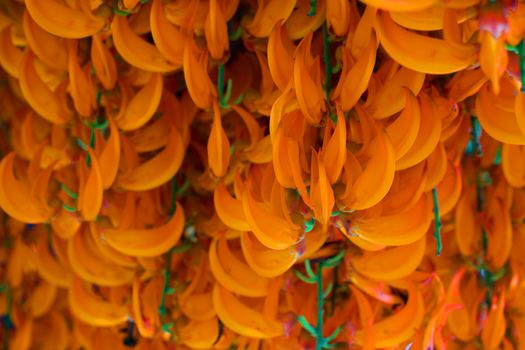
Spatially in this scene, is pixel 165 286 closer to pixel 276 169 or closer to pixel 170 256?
pixel 170 256

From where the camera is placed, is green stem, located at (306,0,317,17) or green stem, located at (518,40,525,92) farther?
green stem, located at (306,0,317,17)

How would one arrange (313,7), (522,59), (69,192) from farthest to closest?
(69,192) < (313,7) < (522,59)

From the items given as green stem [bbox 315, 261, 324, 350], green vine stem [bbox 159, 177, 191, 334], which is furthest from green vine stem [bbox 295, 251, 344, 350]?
green vine stem [bbox 159, 177, 191, 334]

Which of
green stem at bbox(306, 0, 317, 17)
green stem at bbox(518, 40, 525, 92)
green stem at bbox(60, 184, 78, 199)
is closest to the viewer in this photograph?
green stem at bbox(518, 40, 525, 92)

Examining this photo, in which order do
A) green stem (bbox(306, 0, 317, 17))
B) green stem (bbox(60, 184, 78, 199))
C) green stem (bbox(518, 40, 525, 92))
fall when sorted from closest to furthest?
green stem (bbox(518, 40, 525, 92)) → green stem (bbox(306, 0, 317, 17)) → green stem (bbox(60, 184, 78, 199))

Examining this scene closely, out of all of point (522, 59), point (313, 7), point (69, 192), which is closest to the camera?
point (522, 59)

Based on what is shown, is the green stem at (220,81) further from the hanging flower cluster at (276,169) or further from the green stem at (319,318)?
the green stem at (319,318)

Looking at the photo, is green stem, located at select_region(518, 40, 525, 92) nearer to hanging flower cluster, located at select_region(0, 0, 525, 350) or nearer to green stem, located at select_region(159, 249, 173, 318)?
hanging flower cluster, located at select_region(0, 0, 525, 350)

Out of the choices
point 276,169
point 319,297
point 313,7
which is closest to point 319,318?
point 319,297
